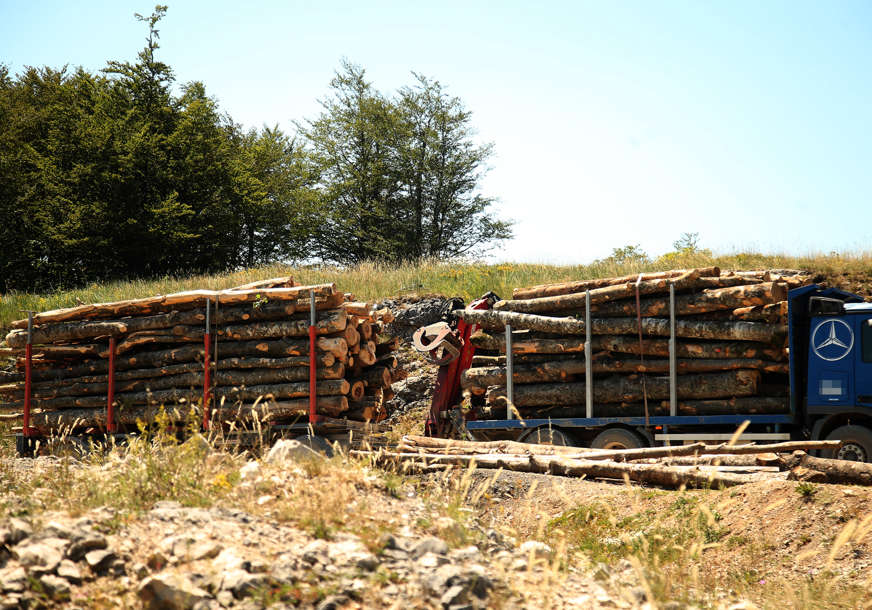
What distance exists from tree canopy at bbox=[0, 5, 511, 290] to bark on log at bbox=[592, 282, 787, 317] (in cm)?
2361

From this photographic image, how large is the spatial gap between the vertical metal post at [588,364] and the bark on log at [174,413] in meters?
3.77

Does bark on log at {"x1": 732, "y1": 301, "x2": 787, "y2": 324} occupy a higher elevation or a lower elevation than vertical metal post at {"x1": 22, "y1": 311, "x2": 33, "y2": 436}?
higher

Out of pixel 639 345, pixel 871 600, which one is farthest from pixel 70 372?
pixel 871 600

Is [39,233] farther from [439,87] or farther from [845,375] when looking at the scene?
[845,375]

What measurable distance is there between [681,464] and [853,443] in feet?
10.2

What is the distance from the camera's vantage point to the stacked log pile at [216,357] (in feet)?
39.4

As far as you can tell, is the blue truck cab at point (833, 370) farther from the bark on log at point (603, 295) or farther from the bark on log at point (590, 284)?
the bark on log at point (603, 295)

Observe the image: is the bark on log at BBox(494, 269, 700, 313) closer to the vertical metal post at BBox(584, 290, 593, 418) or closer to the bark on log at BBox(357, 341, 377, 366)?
the vertical metal post at BBox(584, 290, 593, 418)

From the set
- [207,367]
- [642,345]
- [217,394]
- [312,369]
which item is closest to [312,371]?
[312,369]

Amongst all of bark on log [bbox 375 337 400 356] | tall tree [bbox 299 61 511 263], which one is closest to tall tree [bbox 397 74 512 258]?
tall tree [bbox 299 61 511 263]

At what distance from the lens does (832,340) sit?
1063cm

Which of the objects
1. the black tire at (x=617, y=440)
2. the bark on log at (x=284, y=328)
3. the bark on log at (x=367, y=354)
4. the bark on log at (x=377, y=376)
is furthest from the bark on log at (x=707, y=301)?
the bark on log at (x=284, y=328)

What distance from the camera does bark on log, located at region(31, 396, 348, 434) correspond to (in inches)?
468

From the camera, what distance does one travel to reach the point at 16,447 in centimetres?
1459
